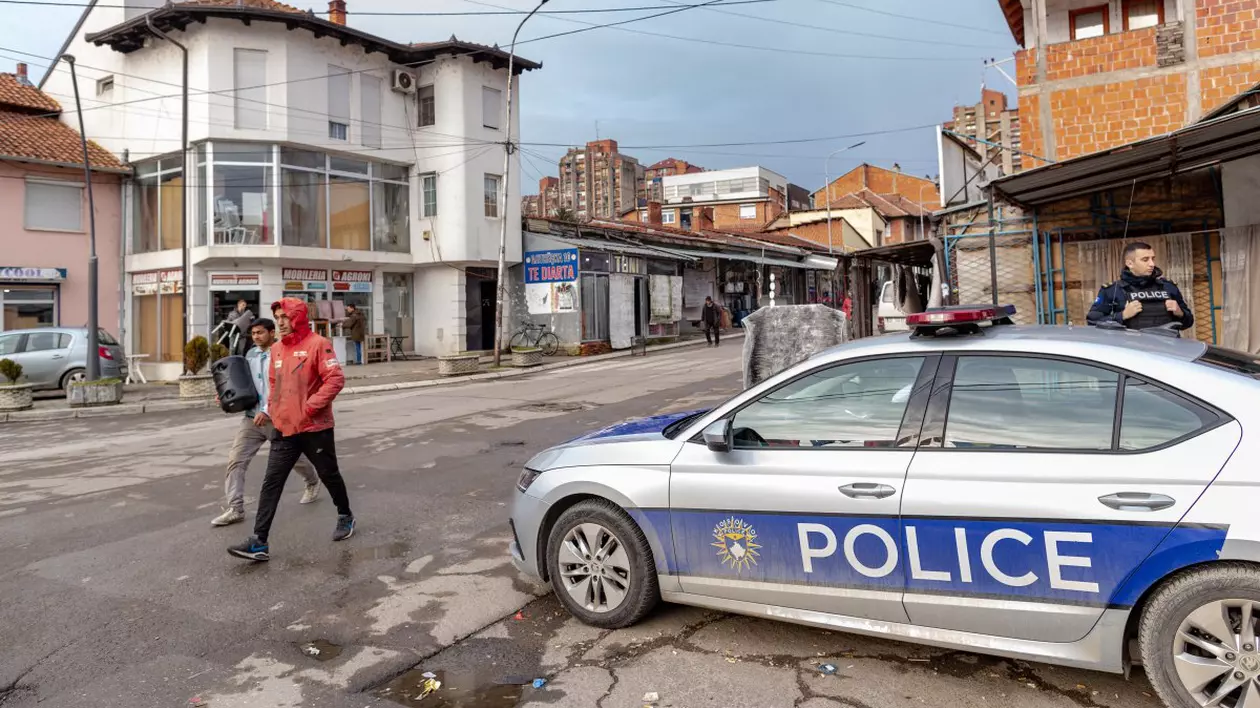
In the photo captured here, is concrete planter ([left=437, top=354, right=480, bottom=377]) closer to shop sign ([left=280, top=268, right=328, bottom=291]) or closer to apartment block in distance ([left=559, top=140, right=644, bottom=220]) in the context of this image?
shop sign ([left=280, top=268, right=328, bottom=291])

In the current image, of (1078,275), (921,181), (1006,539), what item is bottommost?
(1006,539)

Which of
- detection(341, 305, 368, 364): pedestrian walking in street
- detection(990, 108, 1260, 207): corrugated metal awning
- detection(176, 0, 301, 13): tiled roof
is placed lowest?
detection(341, 305, 368, 364): pedestrian walking in street

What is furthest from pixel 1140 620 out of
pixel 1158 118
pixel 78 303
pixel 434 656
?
pixel 78 303

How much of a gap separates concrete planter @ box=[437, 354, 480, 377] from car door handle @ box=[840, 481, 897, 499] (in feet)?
55.5

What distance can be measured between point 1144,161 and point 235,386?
30.4 ft

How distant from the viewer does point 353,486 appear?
7391mm

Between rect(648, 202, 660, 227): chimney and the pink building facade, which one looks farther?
rect(648, 202, 660, 227): chimney

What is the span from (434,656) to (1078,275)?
10693 mm

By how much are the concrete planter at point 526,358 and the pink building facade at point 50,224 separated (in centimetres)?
1192

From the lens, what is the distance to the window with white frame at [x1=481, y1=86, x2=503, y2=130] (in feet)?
81.1

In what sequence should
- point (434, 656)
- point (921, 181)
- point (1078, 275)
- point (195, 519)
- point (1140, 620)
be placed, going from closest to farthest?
point (1140, 620) < point (434, 656) < point (195, 519) < point (1078, 275) < point (921, 181)

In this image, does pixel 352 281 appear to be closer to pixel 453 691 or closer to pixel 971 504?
pixel 453 691

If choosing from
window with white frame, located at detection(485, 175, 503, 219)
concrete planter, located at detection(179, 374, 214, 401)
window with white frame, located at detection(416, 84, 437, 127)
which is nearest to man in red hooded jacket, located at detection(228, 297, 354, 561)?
concrete planter, located at detection(179, 374, 214, 401)

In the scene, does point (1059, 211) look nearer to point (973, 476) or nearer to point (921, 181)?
point (973, 476)
